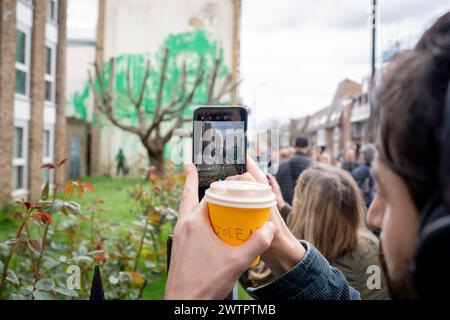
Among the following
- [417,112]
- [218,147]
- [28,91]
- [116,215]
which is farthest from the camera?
[28,91]

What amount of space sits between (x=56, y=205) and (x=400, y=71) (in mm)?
1367

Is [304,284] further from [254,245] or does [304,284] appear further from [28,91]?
[28,91]

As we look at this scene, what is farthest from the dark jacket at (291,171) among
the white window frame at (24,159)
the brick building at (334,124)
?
the brick building at (334,124)

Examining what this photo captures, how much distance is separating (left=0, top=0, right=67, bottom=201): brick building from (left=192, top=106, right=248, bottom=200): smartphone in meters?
6.31

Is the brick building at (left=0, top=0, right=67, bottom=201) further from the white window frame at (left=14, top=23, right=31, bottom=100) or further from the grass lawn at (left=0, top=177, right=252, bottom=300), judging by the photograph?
the grass lawn at (left=0, top=177, right=252, bottom=300)

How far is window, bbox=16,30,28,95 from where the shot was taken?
304 inches

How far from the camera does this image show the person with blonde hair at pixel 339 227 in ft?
5.63

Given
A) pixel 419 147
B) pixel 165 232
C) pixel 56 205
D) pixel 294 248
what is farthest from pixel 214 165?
pixel 165 232

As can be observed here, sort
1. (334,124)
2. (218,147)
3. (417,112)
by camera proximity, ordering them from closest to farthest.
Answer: (417,112)
(218,147)
(334,124)

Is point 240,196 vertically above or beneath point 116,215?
above

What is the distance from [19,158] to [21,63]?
195 centimetres

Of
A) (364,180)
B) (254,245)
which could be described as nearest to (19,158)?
(364,180)

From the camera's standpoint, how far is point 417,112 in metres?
0.56

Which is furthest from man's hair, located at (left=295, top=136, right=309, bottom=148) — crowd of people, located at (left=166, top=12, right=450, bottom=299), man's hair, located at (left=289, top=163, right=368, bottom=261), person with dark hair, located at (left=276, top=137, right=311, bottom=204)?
crowd of people, located at (left=166, top=12, right=450, bottom=299)
